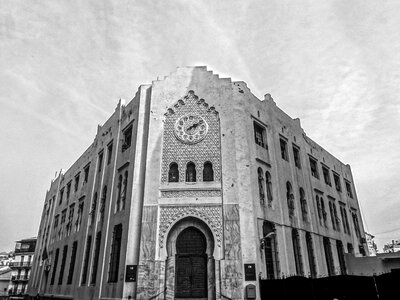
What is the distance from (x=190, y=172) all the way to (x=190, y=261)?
488 cm

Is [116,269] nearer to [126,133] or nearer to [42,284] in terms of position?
[126,133]

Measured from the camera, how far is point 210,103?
1875 cm

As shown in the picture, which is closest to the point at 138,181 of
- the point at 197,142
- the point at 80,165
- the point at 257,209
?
the point at 197,142

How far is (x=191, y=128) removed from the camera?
18.3 metres

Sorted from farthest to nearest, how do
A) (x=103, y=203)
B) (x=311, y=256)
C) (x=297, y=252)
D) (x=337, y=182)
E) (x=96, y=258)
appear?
1. (x=337, y=182)
2. (x=103, y=203)
3. (x=311, y=256)
4. (x=96, y=258)
5. (x=297, y=252)

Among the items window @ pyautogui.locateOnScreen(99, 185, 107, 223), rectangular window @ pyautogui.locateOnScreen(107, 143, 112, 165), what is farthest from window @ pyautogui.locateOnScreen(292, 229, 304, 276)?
rectangular window @ pyautogui.locateOnScreen(107, 143, 112, 165)

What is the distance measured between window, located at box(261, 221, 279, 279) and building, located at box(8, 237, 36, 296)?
58732mm

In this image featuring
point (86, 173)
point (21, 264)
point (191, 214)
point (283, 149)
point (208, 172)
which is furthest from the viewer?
point (21, 264)

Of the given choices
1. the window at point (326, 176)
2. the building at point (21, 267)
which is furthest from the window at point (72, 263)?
the building at point (21, 267)

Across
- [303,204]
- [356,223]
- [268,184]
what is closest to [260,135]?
[268,184]

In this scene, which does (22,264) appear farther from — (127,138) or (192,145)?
(192,145)

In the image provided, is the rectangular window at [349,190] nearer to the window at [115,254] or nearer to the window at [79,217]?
the window at [115,254]

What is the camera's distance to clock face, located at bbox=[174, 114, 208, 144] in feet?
59.1

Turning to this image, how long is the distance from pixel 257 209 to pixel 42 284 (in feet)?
86.4
